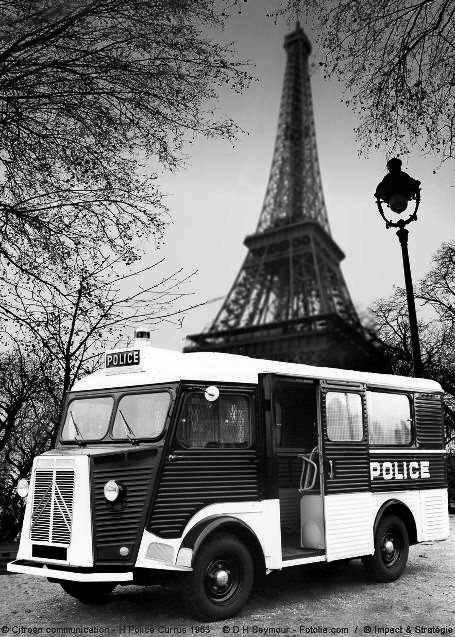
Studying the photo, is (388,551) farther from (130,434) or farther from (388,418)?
(130,434)

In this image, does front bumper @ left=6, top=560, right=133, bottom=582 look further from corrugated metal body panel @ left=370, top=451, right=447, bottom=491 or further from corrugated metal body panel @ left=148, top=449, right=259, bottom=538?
corrugated metal body panel @ left=370, top=451, right=447, bottom=491

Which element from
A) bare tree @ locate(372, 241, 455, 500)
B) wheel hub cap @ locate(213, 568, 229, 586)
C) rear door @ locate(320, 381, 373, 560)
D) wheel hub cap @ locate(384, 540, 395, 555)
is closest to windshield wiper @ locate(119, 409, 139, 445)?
wheel hub cap @ locate(213, 568, 229, 586)

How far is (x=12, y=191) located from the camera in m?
9.39

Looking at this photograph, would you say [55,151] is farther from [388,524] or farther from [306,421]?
[388,524]

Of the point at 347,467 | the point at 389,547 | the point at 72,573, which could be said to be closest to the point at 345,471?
the point at 347,467

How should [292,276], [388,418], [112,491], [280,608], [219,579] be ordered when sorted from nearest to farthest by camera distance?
[112,491] → [219,579] → [280,608] → [388,418] → [292,276]

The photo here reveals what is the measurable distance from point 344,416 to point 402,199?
2935 millimetres

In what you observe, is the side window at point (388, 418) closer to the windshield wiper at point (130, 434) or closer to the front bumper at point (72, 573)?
the windshield wiper at point (130, 434)

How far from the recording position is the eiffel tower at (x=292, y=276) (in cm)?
5216

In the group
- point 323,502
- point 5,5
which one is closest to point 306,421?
point 323,502

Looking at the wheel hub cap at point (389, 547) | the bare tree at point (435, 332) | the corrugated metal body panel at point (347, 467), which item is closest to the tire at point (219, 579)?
the corrugated metal body panel at point (347, 467)

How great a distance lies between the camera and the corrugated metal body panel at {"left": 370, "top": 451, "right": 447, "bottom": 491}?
30.1 ft

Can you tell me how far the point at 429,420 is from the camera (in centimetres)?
1021

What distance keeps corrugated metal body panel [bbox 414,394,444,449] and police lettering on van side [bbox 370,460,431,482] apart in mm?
297
